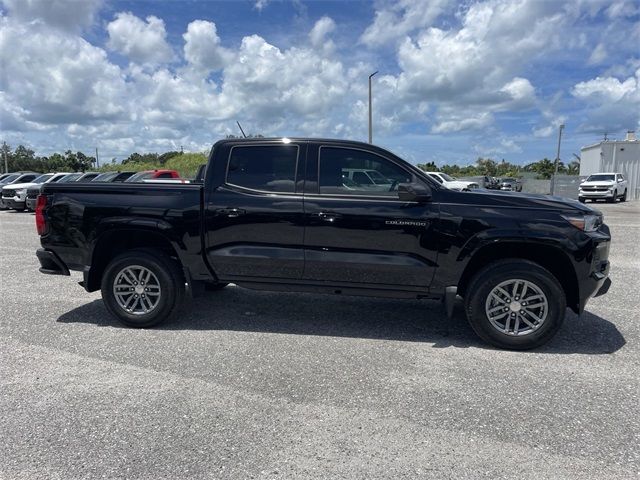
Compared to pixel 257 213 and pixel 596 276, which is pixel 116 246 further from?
pixel 596 276

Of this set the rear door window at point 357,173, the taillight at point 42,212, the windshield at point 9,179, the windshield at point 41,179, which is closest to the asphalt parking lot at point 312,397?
the taillight at point 42,212

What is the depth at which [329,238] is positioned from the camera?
4.51m

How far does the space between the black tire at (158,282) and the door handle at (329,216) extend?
5.38 ft

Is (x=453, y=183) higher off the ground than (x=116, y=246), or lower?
higher

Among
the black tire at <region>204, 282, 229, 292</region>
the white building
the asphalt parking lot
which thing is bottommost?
the asphalt parking lot

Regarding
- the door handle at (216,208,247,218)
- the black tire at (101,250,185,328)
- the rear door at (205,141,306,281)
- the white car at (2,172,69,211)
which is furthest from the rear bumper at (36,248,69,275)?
the white car at (2,172,69,211)

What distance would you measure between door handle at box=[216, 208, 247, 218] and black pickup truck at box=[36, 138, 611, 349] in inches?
0.4

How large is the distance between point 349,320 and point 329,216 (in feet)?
4.43

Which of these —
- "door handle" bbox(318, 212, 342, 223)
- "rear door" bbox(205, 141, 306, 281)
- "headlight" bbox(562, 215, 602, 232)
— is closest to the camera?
"headlight" bbox(562, 215, 602, 232)

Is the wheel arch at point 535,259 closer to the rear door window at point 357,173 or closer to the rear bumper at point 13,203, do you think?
the rear door window at point 357,173

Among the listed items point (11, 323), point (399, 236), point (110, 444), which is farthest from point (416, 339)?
point (11, 323)

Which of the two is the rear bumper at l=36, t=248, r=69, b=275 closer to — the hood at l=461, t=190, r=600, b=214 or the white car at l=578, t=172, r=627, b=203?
the hood at l=461, t=190, r=600, b=214

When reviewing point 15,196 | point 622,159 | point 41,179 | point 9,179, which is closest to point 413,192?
point 15,196

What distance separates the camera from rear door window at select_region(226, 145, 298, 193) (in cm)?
467
